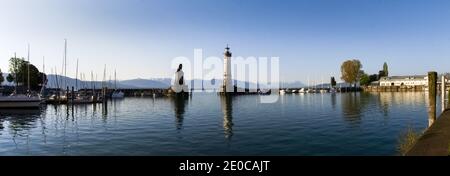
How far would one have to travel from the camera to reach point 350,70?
183m

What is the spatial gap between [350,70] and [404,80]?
32.9m

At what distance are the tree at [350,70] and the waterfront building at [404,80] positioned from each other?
20144 millimetres

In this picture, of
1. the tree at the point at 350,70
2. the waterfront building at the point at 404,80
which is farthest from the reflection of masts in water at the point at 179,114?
the waterfront building at the point at 404,80

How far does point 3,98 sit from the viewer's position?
6056 centimetres

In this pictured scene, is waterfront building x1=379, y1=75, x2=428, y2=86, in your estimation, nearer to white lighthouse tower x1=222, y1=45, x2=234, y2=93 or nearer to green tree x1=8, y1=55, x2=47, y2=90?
white lighthouse tower x1=222, y1=45, x2=234, y2=93

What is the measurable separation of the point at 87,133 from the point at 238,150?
17127mm

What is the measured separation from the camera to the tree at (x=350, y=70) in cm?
18262

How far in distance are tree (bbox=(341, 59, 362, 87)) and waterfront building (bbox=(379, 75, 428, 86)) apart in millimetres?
20144

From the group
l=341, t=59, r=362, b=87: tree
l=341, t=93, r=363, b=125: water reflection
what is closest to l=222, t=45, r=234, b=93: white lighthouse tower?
l=341, t=59, r=362, b=87: tree

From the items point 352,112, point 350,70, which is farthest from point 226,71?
point 352,112

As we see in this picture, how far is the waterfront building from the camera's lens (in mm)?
182125
